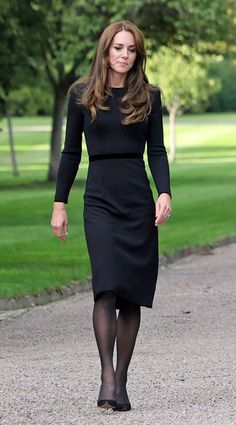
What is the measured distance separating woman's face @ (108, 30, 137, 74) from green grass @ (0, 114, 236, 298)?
229 inches

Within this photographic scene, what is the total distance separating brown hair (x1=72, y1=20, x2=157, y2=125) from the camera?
708 centimetres

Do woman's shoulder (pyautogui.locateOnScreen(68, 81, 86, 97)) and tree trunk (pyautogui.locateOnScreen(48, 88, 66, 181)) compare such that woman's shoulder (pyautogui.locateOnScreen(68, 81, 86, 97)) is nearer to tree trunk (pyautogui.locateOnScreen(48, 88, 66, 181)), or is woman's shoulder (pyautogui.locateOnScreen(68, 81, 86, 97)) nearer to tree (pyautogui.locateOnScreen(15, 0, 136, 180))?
tree (pyautogui.locateOnScreen(15, 0, 136, 180))

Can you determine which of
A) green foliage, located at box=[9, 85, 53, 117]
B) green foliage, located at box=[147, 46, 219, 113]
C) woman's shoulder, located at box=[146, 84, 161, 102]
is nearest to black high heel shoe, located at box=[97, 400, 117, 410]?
woman's shoulder, located at box=[146, 84, 161, 102]

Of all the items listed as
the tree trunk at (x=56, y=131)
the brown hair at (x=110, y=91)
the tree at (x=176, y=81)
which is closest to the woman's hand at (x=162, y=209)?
the brown hair at (x=110, y=91)

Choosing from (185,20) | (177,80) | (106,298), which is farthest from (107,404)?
(177,80)

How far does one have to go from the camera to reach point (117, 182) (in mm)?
7203

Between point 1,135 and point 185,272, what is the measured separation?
72768 mm

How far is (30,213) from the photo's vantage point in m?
26.5

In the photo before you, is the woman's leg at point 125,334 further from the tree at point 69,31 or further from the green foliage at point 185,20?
the green foliage at point 185,20

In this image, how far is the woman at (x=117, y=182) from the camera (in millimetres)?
7094

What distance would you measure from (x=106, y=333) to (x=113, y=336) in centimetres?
5

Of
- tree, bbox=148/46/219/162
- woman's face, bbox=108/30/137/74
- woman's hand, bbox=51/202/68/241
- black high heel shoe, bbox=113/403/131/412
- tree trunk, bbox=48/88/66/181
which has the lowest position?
tree, bbox=148/46/219/162

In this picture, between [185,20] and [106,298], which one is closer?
[106,298]

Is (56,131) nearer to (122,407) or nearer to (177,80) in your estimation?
(177,80)
